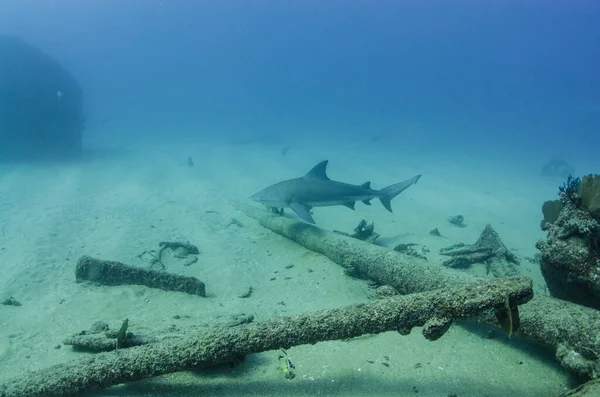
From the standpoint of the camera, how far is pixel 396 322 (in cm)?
342

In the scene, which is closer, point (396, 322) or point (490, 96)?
point (396, 322)

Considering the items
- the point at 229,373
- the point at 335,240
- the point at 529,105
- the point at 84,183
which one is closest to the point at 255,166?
the point at 84,183

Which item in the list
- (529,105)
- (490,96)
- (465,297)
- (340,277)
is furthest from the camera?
Answer: (490,96)

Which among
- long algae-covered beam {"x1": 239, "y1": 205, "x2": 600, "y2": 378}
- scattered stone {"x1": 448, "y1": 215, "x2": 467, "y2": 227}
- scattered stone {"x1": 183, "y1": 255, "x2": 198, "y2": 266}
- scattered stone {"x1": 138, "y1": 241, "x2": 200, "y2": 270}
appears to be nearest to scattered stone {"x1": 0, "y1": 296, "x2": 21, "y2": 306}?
scattered stone {"x1": 138, "y1": 241, "x2": 200, "y2": 270}

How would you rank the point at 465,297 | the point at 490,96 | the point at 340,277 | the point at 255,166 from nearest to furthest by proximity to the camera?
the point at 465,297 < the point at 340,277 < the point at 255,166 < the point at 490,96

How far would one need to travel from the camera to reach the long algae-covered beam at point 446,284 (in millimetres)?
3643

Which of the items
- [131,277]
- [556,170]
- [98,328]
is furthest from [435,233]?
[556,170]

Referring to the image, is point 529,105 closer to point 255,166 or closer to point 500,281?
point 255,166

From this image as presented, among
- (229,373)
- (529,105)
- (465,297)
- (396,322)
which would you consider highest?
(529,105)

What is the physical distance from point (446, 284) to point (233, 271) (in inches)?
183

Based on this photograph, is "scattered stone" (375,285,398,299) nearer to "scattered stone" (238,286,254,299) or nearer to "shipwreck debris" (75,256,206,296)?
"scattered stone" (238,286,254,299)

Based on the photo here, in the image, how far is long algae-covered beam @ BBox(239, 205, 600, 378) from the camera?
364 centimetres

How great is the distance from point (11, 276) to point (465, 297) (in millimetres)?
8959

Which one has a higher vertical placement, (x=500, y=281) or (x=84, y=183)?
(x=500, y=281)
